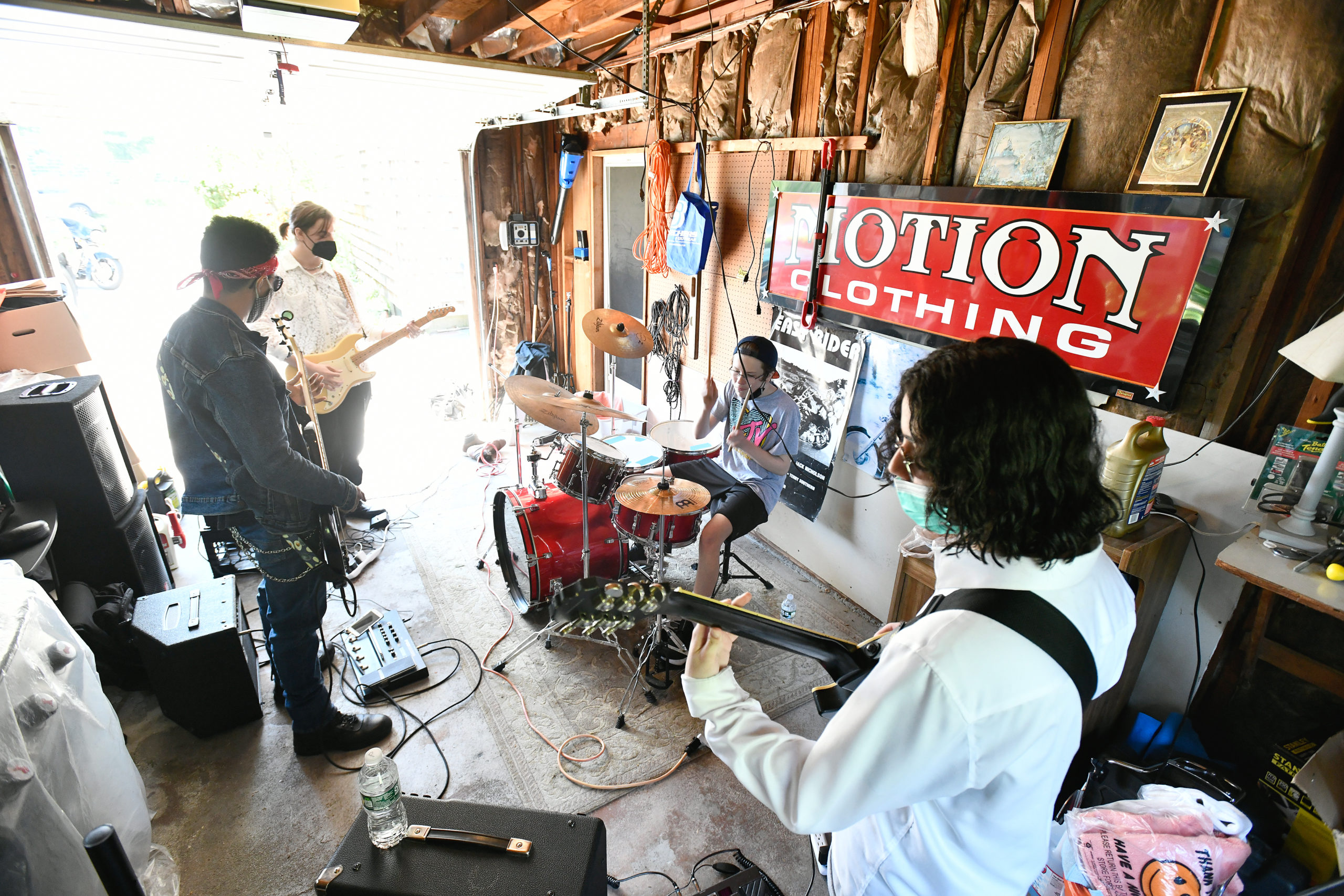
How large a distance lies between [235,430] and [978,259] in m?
2.68

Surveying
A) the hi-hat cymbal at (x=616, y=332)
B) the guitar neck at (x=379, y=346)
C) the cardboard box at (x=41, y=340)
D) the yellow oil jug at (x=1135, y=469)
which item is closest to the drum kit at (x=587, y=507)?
the hi-hat cymbal at (x=616, y=332)

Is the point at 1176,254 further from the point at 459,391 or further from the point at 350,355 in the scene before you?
the point at 459,391

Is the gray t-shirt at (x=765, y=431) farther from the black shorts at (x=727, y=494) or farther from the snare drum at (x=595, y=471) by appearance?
the snare drum at (x=595, y=471)

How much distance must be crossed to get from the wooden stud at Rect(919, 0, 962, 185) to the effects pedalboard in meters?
3.09

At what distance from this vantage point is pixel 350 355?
3.49 metres

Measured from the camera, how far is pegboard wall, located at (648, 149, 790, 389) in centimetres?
343

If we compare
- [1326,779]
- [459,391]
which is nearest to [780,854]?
[1326,779]

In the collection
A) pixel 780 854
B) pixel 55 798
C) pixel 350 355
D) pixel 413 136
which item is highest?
pixel 413 136

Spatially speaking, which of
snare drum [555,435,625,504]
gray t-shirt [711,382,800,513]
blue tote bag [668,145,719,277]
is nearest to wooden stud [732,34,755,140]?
blue tote bag [668,145,719,277]

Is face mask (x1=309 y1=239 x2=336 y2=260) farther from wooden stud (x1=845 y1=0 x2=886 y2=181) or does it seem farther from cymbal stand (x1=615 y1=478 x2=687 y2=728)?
wooden stud (x1=845 y1=0 x2=886 y2=181)

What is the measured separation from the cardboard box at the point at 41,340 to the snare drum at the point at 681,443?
130 inches

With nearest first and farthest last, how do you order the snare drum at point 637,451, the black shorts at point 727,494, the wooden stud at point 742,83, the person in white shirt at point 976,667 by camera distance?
the person in white shirt at point 976,667
the snare drum at point 637,451
the black shorts at point 727,494
the wooden stud at point 742,83

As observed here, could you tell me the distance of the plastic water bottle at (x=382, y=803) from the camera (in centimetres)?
137

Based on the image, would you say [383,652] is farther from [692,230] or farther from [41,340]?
[692,230]
